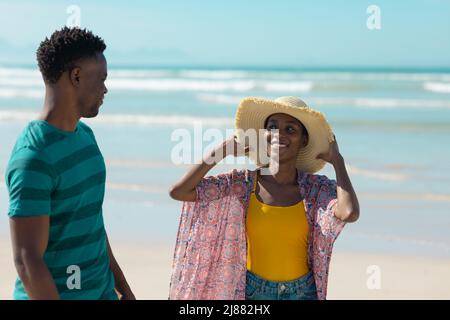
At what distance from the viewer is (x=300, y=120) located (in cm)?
386

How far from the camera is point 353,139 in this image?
15.4 metres

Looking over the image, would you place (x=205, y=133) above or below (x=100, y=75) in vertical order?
below

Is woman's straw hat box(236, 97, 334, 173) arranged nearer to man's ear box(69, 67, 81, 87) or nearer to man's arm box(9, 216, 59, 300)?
man's ear box(69, 67, 81, 87)

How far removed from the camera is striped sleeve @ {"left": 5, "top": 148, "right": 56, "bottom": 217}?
2508 millimetres

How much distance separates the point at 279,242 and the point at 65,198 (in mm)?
1323

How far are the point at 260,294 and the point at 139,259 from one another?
3.39 metres

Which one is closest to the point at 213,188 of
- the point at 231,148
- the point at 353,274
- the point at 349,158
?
the point at 231,148

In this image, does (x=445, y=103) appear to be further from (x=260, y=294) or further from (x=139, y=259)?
(x=260, y=294)

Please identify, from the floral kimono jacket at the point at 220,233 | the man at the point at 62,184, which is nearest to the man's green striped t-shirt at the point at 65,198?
the man at the point at 62,184

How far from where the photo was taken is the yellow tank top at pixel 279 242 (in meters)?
3.66

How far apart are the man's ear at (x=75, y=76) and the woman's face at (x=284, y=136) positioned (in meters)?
1.32

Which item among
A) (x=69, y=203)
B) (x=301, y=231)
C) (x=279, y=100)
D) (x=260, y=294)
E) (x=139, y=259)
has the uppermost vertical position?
(x=279, y=100)

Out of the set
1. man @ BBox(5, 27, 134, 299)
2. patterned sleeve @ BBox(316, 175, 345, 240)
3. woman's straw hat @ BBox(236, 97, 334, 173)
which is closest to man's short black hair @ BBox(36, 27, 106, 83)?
man @ BBox(5, 27, 134, 299)

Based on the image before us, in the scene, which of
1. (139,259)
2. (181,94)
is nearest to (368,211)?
(139,259)
